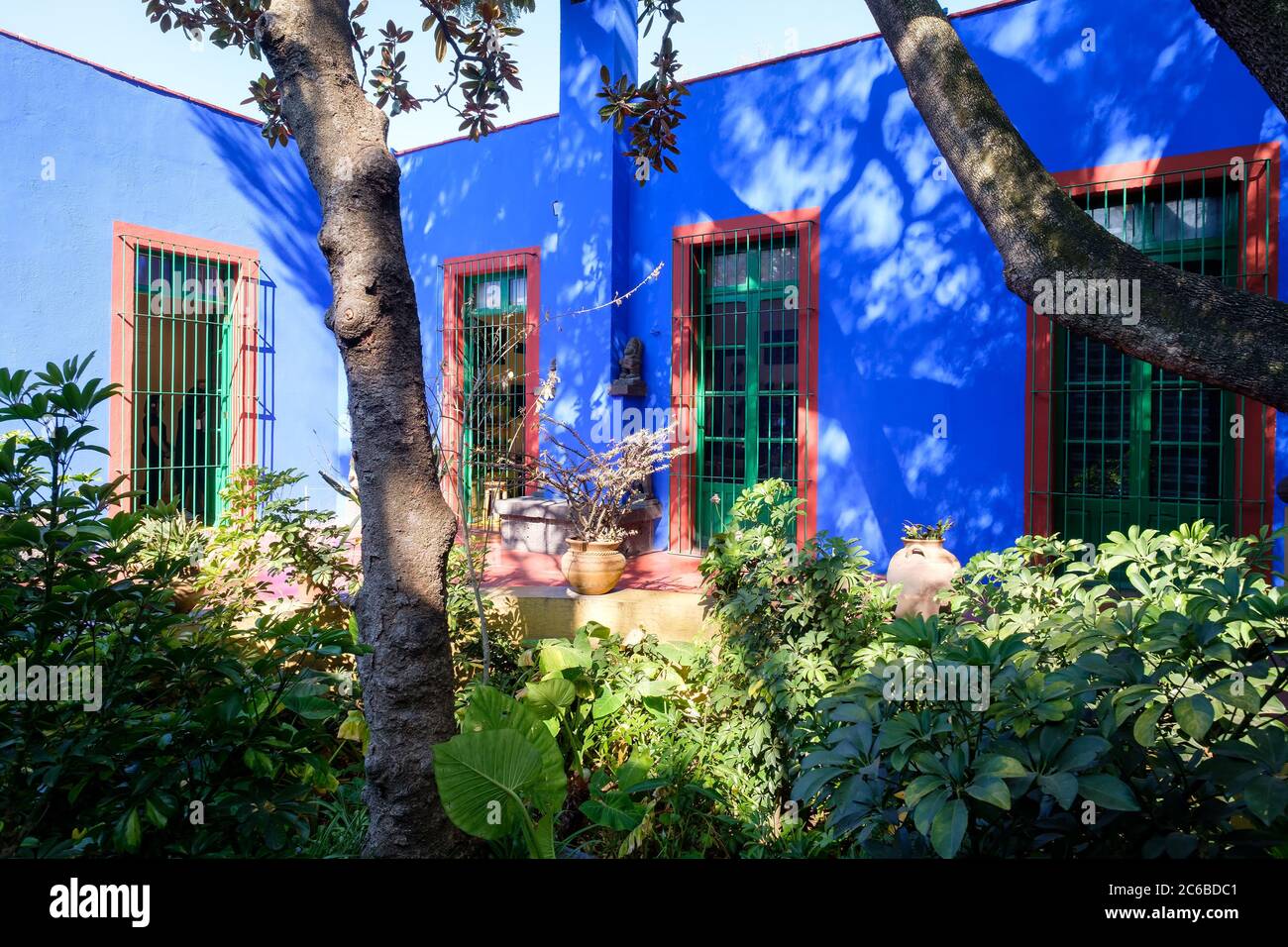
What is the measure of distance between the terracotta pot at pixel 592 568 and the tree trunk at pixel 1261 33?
379 cm

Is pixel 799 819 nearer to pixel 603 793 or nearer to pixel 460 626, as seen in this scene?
pixel 603 793

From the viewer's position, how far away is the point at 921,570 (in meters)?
5.10

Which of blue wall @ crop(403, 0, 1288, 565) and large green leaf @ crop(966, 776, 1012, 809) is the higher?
blue wall @ crop(403, 0, 1288, 565)

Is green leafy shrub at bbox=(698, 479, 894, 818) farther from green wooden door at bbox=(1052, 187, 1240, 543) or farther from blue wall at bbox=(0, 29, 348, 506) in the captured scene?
blue wall at bbox=(0, 29, 348, 506)

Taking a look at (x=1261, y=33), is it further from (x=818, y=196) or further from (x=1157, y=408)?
(x=818, y=196)

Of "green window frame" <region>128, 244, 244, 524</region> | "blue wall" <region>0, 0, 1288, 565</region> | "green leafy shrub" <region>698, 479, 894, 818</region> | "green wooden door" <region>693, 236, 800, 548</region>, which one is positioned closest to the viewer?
"green leafy shrub" <region>698, 479, 894, 818</region>

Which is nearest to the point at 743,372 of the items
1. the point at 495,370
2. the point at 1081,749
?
the point at 495,370

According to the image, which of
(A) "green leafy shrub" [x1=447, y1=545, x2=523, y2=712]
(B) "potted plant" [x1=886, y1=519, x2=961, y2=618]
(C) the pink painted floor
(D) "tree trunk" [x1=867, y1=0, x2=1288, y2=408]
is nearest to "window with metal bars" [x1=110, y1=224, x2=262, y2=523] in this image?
(C) the pink painted floor

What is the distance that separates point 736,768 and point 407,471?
6.32 ft

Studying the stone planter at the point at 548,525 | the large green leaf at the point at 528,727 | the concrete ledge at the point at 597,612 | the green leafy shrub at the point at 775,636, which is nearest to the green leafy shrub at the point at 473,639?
the concrete ledge at the point at 597,612

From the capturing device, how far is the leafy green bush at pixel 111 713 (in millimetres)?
1647

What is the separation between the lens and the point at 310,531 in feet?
13.5

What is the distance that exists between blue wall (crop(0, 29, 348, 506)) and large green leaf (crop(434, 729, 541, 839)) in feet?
21.1

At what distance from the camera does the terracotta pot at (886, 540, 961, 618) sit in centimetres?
495
